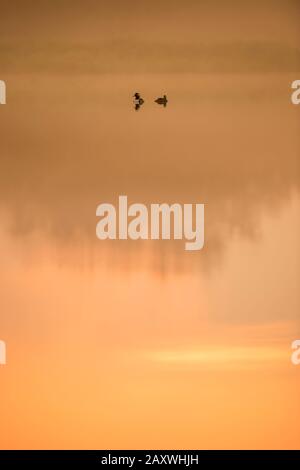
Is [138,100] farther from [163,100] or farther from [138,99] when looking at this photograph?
[163,100]

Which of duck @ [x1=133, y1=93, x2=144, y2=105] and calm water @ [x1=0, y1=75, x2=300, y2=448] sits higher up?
duck @ [x1=133, y1=93, x2=144, y2=105]

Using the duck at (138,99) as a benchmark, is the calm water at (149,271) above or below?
below

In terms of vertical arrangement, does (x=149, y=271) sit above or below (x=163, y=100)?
below

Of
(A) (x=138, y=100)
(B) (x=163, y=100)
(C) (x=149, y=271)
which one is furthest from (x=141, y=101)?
(C) (x=149, y=271)

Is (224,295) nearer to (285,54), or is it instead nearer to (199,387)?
(199,387)

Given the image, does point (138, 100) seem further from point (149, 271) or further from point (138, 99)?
point (149, 271)

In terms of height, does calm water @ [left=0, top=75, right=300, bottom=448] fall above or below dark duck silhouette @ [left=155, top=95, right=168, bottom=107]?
below

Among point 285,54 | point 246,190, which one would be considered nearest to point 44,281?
point 246,190

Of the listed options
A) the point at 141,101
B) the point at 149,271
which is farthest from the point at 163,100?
the point at 149,271
